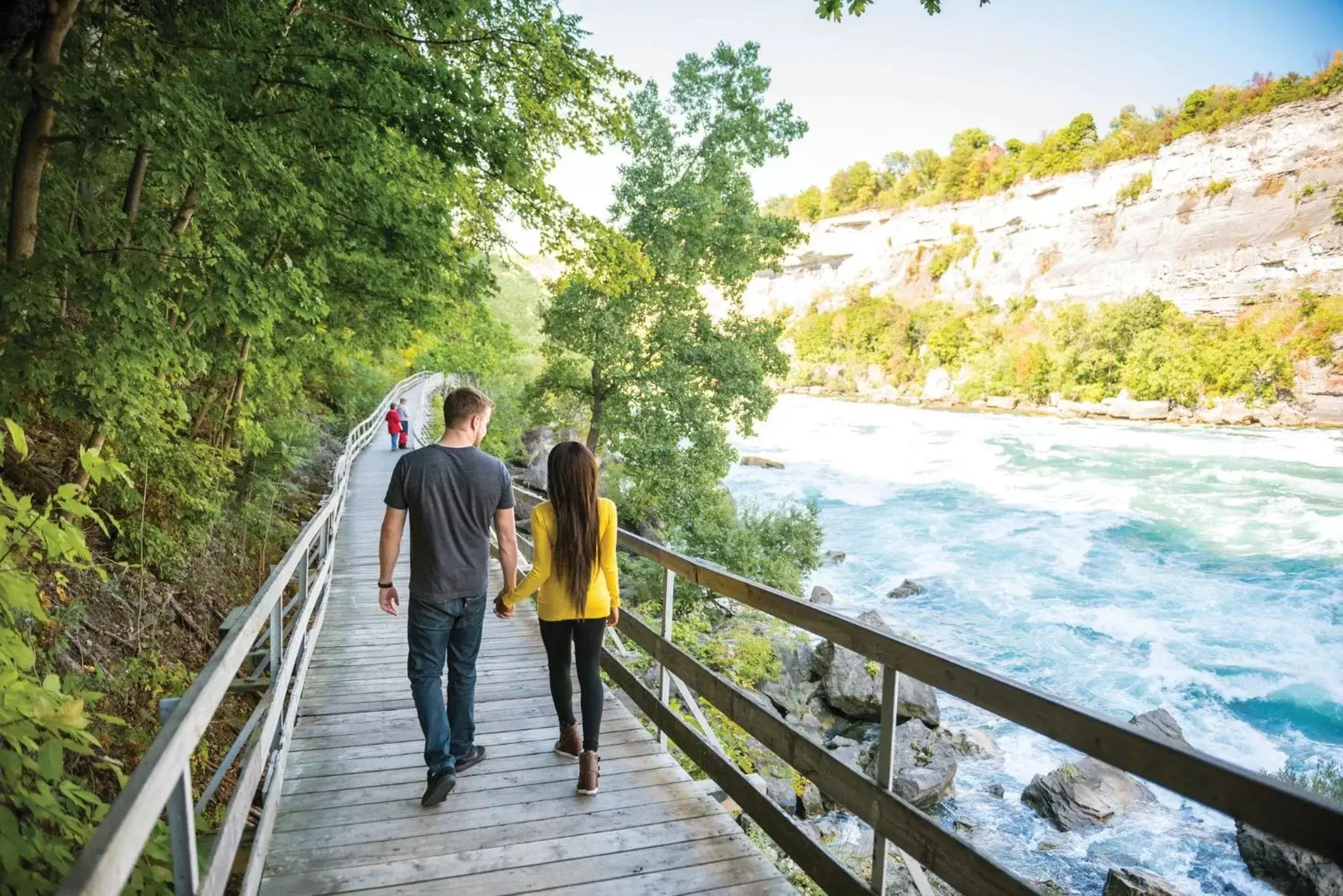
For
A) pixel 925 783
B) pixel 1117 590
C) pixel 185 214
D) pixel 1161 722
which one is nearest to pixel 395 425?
pixel 185 214

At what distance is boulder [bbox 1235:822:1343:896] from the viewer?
7.03 m

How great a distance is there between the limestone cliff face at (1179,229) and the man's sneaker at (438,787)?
81982 millimetres

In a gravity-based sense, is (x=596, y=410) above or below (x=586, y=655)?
above

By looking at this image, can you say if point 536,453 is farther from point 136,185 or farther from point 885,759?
point 885,759

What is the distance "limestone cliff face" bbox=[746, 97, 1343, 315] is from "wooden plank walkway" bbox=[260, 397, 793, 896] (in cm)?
8117

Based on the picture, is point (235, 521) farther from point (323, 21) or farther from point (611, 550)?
point (611, 550)

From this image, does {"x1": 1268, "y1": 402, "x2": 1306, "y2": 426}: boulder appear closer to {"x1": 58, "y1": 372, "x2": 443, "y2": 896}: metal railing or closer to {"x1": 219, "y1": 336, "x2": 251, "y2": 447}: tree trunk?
{"x1": 219, "y1": 336, "x2": 251, "y2": 447}: tree trunk

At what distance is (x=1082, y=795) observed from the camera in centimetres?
863

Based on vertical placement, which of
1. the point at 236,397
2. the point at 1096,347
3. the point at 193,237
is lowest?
the point at 236,397

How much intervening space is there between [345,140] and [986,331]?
85876mm

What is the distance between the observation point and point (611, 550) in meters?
3.50

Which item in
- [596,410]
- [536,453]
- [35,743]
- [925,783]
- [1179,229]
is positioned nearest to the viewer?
[35,743]

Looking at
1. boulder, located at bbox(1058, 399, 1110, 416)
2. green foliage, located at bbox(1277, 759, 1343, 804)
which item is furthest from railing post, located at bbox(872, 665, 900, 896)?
boulder, located at bbox(1058, 399, 1110, 416)

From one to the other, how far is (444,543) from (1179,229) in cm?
9674
